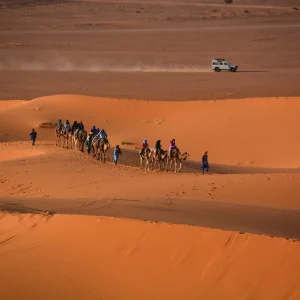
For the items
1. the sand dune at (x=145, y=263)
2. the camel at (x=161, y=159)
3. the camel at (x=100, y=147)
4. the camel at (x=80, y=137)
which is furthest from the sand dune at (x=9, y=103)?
the sand dune at (x=145, y=263)

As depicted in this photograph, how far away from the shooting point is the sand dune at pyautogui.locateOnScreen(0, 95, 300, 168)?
108ft

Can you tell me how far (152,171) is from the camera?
79.6 feet

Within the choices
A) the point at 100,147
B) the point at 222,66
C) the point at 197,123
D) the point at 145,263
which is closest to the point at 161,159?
the point at 100,147

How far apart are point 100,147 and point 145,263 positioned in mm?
14586

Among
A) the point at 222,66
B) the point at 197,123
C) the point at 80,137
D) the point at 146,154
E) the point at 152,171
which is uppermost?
the point at 222,66

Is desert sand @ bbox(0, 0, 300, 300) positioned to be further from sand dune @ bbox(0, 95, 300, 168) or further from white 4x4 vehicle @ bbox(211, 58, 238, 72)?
white 4x4 vehicle @ bbox(211, 58, 238, 72)

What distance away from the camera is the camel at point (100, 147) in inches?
984

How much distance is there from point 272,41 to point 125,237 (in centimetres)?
6146

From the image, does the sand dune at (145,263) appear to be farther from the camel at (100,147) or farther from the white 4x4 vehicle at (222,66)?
the white 4x4 vehicle at (222,66)

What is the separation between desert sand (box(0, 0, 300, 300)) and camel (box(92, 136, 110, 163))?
554 mm

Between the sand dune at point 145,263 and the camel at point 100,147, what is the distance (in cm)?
1281

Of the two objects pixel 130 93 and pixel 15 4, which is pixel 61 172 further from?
pixel 15 4

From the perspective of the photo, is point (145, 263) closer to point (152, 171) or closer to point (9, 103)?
point (152, 171)

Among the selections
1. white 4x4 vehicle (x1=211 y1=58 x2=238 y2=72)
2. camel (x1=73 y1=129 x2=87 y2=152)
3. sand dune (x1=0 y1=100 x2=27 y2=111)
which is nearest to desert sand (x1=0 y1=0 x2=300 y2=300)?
sand dune (x1=0 y1=100 x2=27 y2=111)
